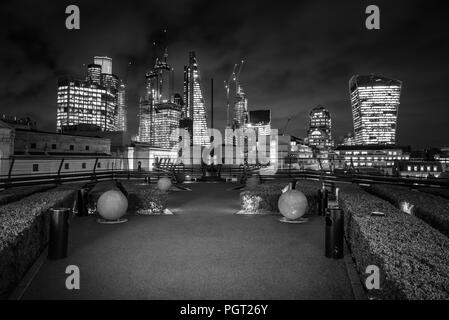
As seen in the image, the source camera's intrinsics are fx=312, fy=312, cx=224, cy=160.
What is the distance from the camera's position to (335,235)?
19.5ft

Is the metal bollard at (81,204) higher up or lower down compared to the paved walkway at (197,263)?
higher up

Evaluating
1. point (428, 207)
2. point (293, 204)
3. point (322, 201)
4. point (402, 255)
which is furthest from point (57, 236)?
point (322, 201)

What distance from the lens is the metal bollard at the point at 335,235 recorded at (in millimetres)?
5941

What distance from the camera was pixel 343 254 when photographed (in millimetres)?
A: 6043

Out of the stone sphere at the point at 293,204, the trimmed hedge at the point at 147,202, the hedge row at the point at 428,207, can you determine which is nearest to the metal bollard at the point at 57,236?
the trimmed hedge at the point at 147,202

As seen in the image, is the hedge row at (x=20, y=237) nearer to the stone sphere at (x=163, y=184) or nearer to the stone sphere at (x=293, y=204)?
the stone sphere at (x=293, y=204)

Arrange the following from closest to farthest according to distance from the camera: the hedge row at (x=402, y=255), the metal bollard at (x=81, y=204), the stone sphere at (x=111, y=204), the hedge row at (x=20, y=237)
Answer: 1. the hedge row at (x=402, y=255)
2. the hedge row at (x=20, y=237)
3. the stone sphere at (x=111, y=204)
4. the metal bollard at (x=81, y=204)

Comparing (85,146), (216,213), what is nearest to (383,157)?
(85,146)

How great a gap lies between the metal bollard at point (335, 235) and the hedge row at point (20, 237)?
529 centimetres
